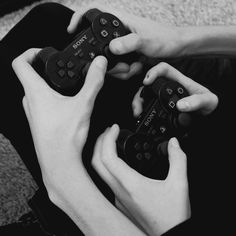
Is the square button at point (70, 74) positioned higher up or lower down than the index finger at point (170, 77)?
higher up

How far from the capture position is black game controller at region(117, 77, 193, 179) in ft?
1.59

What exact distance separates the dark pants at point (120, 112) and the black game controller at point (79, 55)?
0.21 feet

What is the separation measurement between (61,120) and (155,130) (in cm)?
13

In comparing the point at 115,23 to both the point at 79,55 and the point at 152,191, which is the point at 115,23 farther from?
the point at 152,191

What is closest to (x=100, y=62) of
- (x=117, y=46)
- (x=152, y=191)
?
(x=117, y=46)

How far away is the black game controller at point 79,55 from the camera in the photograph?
512 millimetres

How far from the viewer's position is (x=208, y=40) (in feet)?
2.09

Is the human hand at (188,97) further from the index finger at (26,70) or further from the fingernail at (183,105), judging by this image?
the index finger at (26,70)

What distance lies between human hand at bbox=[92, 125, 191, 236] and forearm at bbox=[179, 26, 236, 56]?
21 centimetres

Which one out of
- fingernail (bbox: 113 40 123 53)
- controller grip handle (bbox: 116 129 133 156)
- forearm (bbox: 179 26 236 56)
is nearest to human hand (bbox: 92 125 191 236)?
controller grip handle (bbox: 116 129 133 156)

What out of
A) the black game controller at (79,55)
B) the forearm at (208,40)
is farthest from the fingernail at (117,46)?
the forearm at (208,40)

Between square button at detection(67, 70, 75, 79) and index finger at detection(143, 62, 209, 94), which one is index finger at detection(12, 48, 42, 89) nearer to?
square button at detection(67, 70, 75, 79)

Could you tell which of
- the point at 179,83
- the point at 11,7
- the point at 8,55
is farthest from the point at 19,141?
the point at 11,7

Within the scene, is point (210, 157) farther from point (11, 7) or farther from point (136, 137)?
point (11, 7)
